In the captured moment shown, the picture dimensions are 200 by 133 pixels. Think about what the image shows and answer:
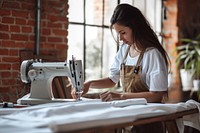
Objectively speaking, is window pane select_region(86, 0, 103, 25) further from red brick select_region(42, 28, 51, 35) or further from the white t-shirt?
the white t-shirt

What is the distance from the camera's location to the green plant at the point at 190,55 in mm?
4527

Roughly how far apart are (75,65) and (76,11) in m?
1.60

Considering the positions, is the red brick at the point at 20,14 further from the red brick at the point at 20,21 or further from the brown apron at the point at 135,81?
the brown apron at the point at 135,81

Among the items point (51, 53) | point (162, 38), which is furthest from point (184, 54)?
point (51, 53)

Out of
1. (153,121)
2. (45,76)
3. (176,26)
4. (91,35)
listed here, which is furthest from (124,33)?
(176,26)

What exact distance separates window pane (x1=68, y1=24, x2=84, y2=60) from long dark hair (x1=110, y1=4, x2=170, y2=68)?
1398 millimetres

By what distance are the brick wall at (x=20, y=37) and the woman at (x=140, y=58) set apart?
0.89 metres

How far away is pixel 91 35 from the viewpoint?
151 inches

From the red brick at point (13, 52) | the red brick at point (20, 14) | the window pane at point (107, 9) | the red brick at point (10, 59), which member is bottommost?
the red brick at point (10, 59)

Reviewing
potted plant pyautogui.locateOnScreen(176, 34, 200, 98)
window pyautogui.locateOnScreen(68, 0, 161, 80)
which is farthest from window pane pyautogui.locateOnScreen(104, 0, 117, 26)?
potted plant pyautogui.locateOnScreen(176, 34, 200, 98)

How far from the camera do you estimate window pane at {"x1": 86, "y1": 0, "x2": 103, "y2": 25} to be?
379 cm

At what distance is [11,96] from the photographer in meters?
2.94

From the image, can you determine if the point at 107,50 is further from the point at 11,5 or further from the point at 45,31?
the point at 11,5

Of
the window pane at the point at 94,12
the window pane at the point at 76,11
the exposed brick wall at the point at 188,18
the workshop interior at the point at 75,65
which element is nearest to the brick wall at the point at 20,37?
the workshop interior at the point at 75,65
